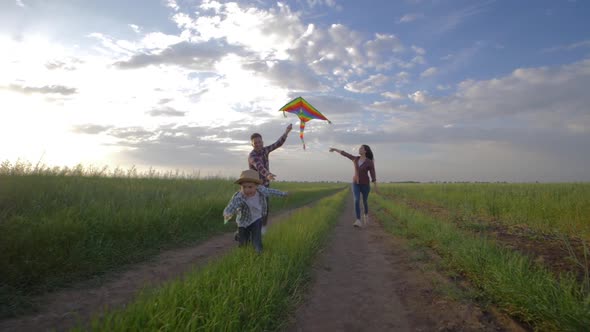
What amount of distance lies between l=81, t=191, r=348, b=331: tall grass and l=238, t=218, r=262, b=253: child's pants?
0.39 meters

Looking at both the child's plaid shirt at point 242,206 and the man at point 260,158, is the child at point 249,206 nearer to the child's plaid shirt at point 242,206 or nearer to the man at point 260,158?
the child's plaid shirt at point 242,206

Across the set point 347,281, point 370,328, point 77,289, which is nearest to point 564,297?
point 370,328

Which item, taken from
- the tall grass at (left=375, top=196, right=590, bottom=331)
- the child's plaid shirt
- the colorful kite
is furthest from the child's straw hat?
the colorful kite

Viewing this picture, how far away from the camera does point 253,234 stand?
457 centimetres

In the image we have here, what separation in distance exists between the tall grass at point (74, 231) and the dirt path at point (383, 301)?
9.82ft

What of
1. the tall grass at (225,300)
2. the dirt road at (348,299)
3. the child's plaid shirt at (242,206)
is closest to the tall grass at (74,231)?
the dirt road at (348,299)

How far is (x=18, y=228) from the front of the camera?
4.34m

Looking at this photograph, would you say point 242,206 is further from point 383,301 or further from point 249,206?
point 383,301

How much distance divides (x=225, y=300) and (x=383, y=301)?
181cm

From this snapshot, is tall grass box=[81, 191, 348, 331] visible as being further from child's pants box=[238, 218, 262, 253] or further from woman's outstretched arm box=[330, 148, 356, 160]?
woman's outstretched arm box=[330, 148, 356, 160]

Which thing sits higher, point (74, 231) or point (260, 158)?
point (260, 158)

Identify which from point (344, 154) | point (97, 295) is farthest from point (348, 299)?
point (344, 154)

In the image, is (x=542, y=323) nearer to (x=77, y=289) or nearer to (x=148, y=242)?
(x=77, y=289)

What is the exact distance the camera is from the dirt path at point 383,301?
2777 millimetres
